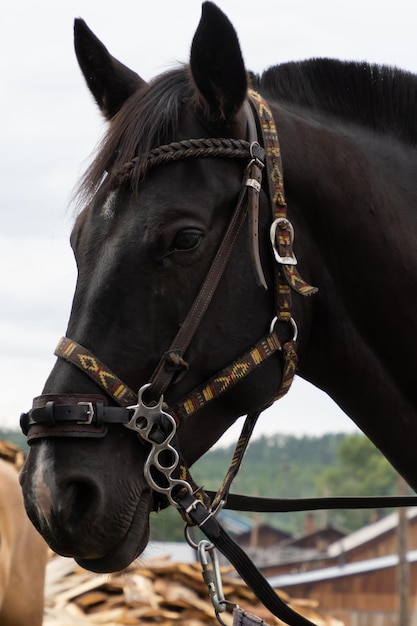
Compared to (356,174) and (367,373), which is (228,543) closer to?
(367,373)

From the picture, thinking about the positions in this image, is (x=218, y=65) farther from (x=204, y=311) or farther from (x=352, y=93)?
(x=204, y=311)

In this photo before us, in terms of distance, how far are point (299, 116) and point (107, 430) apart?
4.44ft

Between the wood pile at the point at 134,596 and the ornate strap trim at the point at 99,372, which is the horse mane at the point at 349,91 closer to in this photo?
the ornate strap trim at the point at 99,372

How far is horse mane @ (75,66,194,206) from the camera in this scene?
3.01 meters

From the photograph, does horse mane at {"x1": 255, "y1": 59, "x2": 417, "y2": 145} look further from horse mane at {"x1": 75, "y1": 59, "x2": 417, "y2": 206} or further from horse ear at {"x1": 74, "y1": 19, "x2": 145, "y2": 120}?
horse ear at {"x1": 74, "y1": 19, "x2": 145, "y2": 120}

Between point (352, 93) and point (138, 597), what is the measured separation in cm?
515

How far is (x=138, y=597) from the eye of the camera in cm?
745

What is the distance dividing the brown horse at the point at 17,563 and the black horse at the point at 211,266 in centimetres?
372

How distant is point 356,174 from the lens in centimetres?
322

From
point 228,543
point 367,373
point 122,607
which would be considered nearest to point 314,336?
point 367,373

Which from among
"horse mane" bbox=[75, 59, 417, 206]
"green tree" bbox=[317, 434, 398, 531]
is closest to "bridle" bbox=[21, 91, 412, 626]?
"horse mane" bbox=[75, 59, 417, 206]

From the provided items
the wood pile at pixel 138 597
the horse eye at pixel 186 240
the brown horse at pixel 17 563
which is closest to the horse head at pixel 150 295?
the horse eye at pixel 186 240

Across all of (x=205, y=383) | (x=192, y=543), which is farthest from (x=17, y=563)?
(x=205, y=383)

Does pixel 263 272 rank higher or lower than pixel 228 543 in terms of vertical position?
higher
